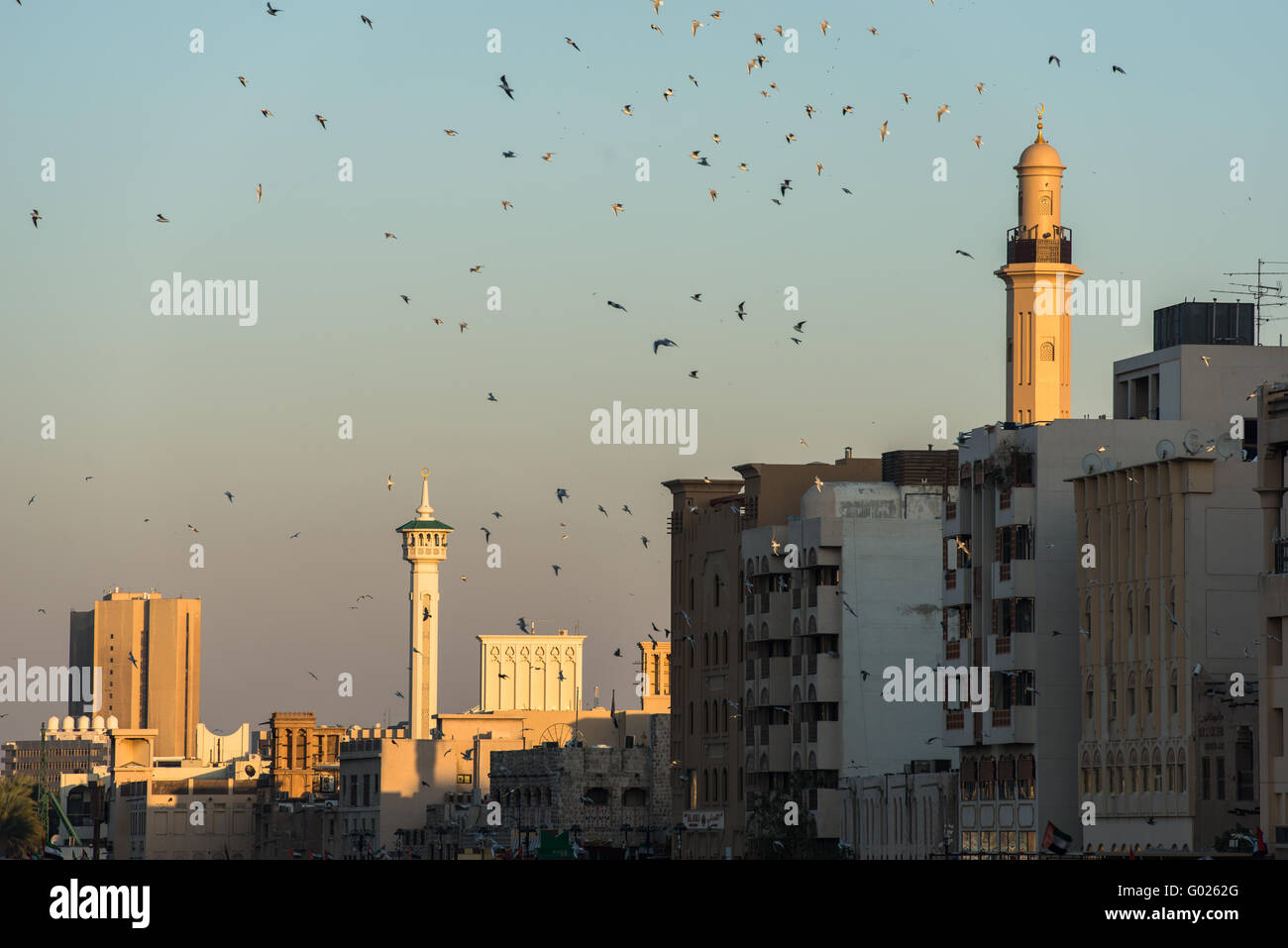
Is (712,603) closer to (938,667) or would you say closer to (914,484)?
(914,484)

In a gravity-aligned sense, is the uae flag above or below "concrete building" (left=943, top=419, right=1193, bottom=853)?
below

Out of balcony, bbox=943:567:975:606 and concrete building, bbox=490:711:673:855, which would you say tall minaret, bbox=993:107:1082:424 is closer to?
balcony, bbox=943:567:975:606

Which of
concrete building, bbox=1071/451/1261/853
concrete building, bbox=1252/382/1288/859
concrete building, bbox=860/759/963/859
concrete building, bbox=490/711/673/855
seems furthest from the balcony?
concrete building, bbox=490/711/673/855

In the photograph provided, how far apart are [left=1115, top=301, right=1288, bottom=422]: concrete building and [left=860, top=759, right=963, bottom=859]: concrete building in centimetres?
1865

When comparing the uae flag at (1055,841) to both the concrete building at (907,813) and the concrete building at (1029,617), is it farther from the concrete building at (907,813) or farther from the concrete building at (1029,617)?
the concrete building at (907,813)

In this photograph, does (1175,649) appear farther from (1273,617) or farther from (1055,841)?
(1055,841)

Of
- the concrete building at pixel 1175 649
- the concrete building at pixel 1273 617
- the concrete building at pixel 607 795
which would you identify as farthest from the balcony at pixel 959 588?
the concrete building at pixel 607 795

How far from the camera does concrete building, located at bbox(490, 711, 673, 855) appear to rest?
571ft

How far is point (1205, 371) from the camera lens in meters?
124

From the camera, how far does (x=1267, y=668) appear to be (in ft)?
321

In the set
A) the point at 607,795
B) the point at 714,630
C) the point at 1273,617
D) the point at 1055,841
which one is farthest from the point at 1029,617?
the point at 607,795
